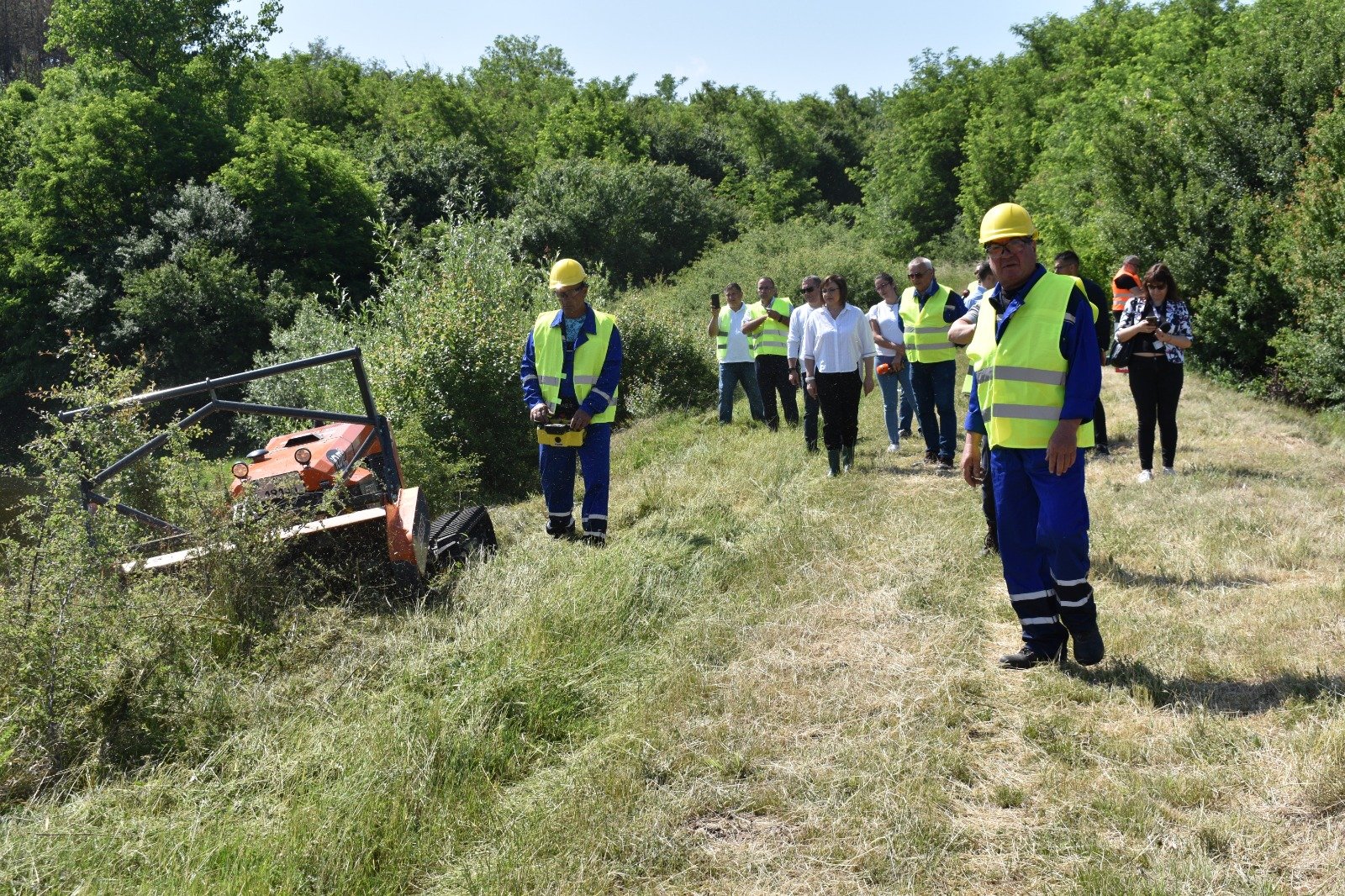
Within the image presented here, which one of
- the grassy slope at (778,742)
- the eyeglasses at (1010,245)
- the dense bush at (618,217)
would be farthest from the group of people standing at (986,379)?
the dense bush at (618,217)

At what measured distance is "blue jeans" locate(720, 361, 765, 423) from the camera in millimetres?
13555

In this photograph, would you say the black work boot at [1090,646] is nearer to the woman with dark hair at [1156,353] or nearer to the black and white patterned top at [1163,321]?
the woman with dark hair at [1156,353]

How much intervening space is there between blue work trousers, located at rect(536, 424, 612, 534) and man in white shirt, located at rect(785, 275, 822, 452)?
2977mm

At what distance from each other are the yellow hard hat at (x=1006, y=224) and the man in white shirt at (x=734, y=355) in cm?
814

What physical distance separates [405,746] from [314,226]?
35580 mm

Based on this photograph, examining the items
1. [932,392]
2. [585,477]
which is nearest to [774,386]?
[932,392]

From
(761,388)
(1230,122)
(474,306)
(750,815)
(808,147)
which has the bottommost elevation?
(750,815)

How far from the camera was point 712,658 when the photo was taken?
533cm

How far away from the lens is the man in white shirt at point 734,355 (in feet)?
43.6

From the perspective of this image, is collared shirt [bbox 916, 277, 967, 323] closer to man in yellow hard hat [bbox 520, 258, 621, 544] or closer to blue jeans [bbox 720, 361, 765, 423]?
man in yellow hard hat [bbox 520, 258, 621, 544]

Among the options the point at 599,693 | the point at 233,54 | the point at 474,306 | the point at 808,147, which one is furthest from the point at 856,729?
the point at 808,147

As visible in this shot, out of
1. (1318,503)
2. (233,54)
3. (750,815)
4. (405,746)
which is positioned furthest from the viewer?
(233,54)

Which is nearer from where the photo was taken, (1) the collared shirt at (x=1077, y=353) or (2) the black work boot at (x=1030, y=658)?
(1) the collared shirt at (x=1077, y=353)

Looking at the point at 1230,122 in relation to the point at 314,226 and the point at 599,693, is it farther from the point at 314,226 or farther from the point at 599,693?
the point at 314,226
